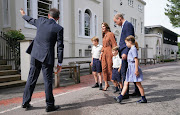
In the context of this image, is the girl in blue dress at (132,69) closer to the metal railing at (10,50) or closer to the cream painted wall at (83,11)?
the metal railing at (10,50)

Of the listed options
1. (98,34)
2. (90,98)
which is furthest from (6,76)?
(98,34)

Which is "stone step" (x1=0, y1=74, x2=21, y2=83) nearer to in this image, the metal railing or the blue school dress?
the metal railing

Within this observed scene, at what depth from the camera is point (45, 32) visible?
349 centimetres

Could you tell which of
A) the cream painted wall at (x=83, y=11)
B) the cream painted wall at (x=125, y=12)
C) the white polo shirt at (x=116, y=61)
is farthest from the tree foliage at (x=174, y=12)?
the white polo shirt at (x=116, y=61)

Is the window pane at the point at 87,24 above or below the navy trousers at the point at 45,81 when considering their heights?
above

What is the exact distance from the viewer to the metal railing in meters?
8.02

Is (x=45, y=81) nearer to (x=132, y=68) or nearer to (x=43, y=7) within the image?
(x=132, y=68)

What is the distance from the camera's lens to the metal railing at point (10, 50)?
26.3ft

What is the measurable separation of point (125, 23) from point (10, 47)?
642 cm

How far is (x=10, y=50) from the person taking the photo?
8.51 metres

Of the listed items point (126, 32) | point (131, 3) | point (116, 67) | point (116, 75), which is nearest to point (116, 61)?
point (116, 67)

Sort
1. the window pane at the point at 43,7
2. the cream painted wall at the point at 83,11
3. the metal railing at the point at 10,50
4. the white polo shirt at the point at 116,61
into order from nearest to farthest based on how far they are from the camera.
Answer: the white polo shirt at the point at 116,61
the metal railing at the point at 10,50
the window pane at the point at 43,7
the cream painted wall at the point at 83,11

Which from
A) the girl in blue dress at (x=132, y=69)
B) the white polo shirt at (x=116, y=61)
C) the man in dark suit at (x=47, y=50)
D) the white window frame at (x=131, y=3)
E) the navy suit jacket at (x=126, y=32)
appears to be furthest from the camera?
the white window frame at (x=131, y=3)

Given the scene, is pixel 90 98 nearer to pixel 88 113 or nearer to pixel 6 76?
pixel 88 113
